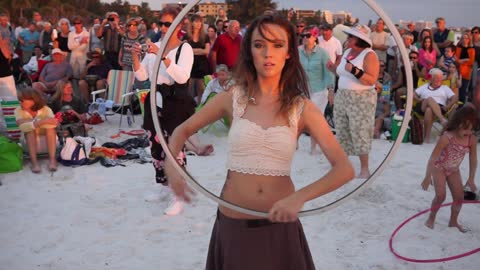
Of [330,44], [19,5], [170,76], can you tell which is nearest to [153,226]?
[170,76]

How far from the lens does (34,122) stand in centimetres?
582

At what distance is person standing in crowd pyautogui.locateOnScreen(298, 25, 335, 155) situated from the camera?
6.29m

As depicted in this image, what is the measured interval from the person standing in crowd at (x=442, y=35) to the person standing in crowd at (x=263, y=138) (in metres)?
8.52

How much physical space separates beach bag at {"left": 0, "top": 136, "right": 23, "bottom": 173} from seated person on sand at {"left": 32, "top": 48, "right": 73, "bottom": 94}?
3.00m

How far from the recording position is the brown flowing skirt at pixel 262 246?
2.06 m

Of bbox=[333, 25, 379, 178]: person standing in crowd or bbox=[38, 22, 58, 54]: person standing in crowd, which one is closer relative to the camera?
bbox=[333, 25, 379, 178]: person standing in crowd

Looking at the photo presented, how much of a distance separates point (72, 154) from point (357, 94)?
3.48 meters

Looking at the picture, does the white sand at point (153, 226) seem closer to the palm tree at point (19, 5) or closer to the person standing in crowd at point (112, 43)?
the person standing in crowd at point (112, 43)

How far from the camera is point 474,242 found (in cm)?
397

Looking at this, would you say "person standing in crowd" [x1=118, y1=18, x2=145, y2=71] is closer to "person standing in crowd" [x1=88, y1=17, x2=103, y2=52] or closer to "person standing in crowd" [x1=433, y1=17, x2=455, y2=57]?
"person standing in crowd" [x1=88, y1=17, x2=103, y2=52]

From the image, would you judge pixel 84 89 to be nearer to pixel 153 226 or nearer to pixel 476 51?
pixel 153 226

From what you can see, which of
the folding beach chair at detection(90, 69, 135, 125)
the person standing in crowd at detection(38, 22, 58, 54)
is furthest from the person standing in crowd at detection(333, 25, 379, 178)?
the person standing in crowd at detection(38, 22, 58, 54)

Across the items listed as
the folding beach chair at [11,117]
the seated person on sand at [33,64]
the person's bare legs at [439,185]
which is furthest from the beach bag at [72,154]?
the seated person on sand at [33,64]

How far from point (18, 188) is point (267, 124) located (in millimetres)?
4106
